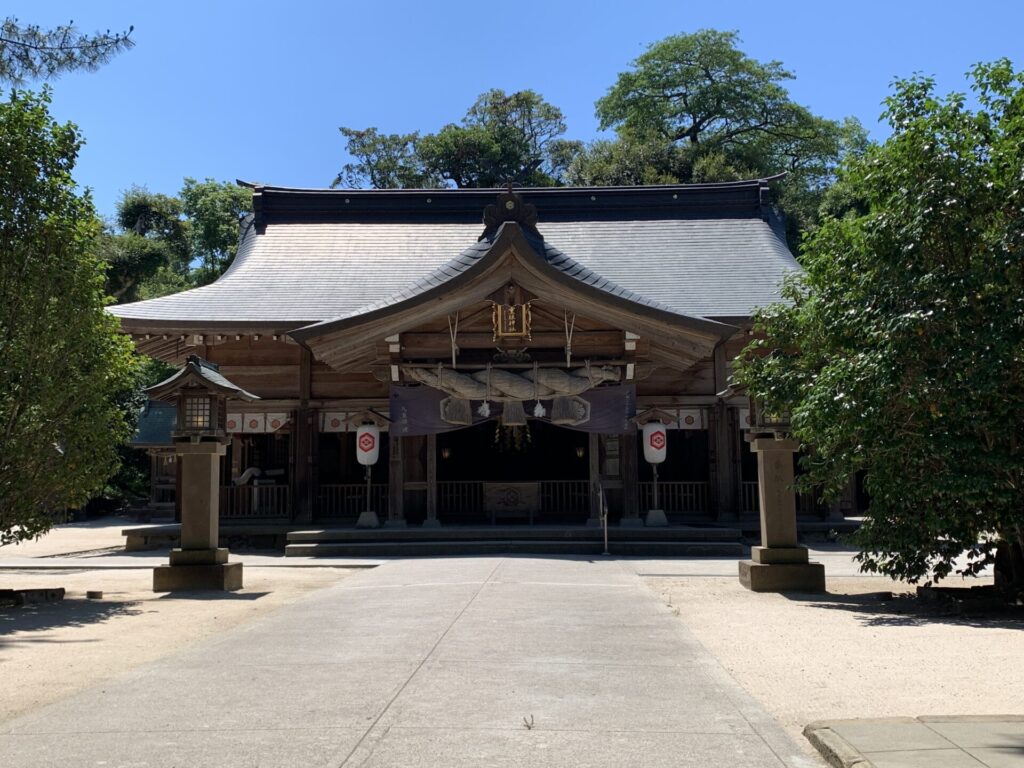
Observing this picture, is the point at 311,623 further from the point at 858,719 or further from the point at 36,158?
the point at 36,158

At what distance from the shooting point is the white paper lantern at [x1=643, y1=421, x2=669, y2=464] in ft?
61.0

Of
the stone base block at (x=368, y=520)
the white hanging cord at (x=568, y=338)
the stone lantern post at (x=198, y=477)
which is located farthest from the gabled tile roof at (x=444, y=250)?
the stone lantern post at (x=198, y=477)

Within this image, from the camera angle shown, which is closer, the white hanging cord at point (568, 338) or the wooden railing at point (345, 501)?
the white hanging cord at point (568, 338)

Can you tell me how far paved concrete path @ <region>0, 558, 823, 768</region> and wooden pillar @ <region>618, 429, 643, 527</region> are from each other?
31.6ft

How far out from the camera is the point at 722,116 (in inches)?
1954

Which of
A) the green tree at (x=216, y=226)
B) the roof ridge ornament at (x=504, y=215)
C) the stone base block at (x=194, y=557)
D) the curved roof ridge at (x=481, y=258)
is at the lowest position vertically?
the stone base block at (x=194, y=557)

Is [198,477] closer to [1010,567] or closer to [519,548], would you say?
[519,548]

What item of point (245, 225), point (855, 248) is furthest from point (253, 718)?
point (245, 225)

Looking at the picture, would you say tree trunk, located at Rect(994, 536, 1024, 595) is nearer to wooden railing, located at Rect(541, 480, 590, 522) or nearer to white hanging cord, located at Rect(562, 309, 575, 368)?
white hanging cord, located at Rect(562, 309, 575, 368)

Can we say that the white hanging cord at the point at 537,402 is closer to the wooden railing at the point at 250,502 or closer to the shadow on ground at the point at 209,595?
the wooden railing at the point at 250,502

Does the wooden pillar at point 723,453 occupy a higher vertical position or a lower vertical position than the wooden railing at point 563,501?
higher

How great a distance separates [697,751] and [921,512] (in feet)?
21.2

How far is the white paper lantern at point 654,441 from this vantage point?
732 inches

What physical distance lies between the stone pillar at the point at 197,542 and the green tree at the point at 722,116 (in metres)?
35.8
